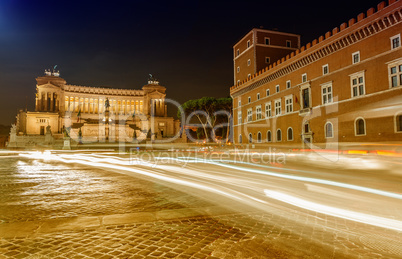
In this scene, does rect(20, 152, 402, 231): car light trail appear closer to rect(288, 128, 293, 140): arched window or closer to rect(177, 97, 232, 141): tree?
rect(288, 128, 293, 140): arched window

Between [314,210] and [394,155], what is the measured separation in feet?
22.5

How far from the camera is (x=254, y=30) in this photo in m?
46.2

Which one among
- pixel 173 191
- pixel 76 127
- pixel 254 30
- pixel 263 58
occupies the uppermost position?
pixel 254 30

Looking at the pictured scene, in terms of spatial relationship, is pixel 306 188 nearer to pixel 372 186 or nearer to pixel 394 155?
pixel 372 186

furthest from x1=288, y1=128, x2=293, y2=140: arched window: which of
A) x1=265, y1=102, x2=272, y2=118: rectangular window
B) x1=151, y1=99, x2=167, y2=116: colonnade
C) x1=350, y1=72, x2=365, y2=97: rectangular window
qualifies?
x1=151, y1=99, x2=167, y2=116: colonnade

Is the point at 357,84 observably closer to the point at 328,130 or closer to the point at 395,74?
the point at 395,74

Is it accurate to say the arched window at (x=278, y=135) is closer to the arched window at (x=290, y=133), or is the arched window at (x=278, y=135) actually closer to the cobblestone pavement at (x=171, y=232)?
the arched window at (x=290, y=133)

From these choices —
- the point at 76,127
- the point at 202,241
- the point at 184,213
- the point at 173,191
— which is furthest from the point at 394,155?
the point at 76,127

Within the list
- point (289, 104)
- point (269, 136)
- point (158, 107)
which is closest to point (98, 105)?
point (158, 107)

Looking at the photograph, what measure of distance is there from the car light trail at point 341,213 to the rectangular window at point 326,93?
28.1m

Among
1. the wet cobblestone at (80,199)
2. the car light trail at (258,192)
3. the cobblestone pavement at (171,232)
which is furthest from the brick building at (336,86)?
the cobblestone pavement at (171,232)

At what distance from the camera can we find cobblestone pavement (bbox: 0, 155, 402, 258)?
334 cm

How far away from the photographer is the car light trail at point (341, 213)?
14.6 ft

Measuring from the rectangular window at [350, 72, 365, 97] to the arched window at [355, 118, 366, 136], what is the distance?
2.68 meters
